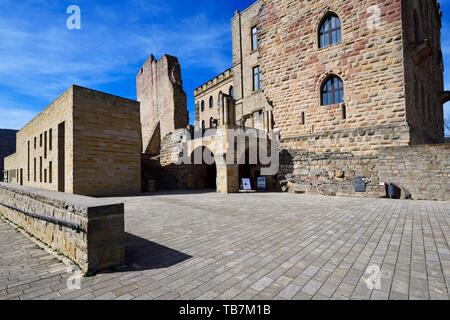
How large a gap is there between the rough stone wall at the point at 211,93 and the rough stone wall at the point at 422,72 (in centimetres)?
1709

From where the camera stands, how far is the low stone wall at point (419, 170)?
27.3 ft

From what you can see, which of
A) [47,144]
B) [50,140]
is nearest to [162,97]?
[50,140]

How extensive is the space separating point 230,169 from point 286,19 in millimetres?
9179

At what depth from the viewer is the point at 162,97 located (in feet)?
76.8

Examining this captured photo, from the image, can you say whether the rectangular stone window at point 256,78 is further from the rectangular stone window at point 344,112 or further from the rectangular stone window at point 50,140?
the rectangular stone window at point 50,140

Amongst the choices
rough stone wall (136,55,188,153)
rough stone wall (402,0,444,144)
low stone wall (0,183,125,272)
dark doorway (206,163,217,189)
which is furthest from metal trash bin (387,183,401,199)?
rough stone wall (136,55,188,153)

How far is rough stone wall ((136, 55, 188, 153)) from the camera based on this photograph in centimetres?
2164

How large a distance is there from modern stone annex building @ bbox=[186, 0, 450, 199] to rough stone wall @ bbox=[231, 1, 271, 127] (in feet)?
17.2

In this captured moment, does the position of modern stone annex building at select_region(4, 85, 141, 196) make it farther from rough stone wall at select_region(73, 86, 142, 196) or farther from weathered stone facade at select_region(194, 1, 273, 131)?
weathered stone facade at select_region(194, 1, 273, 131)

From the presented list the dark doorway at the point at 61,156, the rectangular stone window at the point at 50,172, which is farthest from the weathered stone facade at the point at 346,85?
the rectangular stone window at the point at 50,172
